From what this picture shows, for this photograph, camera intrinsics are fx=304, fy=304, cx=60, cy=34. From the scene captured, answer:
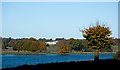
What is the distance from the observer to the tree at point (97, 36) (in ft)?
103

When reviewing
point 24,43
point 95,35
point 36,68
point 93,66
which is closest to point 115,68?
point 93,66

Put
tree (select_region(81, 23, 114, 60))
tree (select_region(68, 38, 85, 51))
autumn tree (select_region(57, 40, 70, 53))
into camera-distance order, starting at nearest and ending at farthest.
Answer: tree (select_region(81, 23, 114, 60))
autumn tree (select_region(57, 40, 70, 53))
tree (select_region(68, 38, 85, 51))

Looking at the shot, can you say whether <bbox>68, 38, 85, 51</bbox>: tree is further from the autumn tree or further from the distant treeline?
the autumn tree

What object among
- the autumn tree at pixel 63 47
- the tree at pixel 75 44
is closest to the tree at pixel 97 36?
the autumn tree at pixel 63 47

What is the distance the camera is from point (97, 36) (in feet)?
103

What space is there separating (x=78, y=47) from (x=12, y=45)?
2800 centimetres

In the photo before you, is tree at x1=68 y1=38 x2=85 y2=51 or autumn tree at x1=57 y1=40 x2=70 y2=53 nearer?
autumn tree at x1=57 y1=40 x2=70 y2=53

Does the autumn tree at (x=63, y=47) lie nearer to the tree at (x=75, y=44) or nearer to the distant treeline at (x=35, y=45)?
the distant treeline at (x=35, y=45)

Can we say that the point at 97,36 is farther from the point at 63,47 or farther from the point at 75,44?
the point at 75,44

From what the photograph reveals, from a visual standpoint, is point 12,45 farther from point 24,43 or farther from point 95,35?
point 95,35

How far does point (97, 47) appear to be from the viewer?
104ft

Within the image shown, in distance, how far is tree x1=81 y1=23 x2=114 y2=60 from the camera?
31.4 metres

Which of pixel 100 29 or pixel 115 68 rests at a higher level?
pixel 100 29

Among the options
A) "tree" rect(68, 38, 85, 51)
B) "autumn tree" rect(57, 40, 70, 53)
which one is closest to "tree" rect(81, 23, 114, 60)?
"autumn tree" rect(57, 40, 70, 53)
